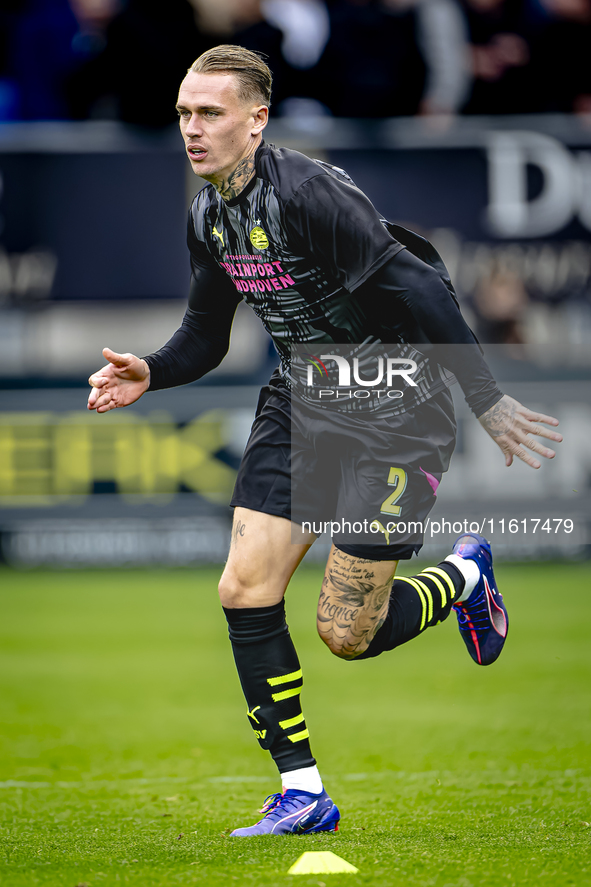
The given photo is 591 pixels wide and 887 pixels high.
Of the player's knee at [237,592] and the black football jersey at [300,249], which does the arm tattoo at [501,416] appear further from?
the player's knee at [237,592]

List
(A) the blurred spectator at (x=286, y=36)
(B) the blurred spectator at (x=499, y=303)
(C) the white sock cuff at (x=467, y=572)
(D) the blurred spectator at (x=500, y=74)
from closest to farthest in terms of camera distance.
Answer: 1. (C) the white sock cuff at (x=467, y=572)
2. (A) the blurred spectator at (x=286, y=36)
3. (B) the blurred spectator at (x=499, y=303)
4. (D) the blurred spectator at (x=500, y=74)

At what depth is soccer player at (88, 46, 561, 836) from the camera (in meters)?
3.63

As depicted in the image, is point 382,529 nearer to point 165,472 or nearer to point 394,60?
point 165,472

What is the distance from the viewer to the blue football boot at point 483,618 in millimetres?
4590

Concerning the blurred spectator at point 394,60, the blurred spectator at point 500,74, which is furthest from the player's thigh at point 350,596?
the blurred spectator at point 500,74

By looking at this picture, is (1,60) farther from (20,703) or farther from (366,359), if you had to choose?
(366,359)

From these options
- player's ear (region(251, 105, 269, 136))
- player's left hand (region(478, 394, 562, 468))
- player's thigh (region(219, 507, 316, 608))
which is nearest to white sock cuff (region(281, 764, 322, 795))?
player's thigh (region(219, 507, 316, 608))

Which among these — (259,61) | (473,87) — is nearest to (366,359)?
(259,61)

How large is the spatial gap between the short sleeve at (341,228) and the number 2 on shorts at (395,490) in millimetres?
708

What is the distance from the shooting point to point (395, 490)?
3967mm

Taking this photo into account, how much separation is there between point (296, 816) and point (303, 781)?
0.39 feet

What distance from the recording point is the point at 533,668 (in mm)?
7027

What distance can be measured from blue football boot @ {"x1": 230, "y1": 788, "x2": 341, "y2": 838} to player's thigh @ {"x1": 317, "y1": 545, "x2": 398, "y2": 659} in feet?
1.74

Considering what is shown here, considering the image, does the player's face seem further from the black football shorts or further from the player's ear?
the black football shorts
